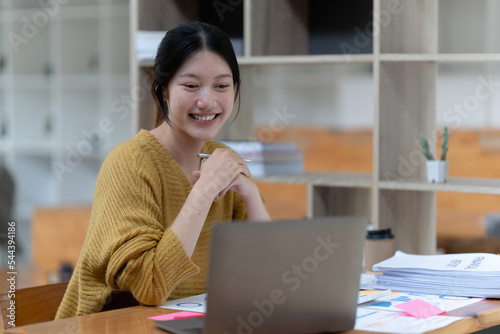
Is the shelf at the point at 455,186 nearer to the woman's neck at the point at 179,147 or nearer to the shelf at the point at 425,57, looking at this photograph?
the shelf at the point at 425,57

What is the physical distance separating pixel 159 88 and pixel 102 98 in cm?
357

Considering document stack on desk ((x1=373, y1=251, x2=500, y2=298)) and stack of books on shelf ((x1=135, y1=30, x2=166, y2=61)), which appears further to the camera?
stack of books on shelf ((x1=135, y1=30, x2=166, y2=61))

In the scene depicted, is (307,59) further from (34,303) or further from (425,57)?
(34,303)

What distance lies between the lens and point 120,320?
1278 mm

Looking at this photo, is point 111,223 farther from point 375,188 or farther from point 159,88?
point 375,188

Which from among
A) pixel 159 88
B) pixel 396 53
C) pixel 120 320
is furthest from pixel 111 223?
pixel 396 53

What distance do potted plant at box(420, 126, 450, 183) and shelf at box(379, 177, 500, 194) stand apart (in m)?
0.03

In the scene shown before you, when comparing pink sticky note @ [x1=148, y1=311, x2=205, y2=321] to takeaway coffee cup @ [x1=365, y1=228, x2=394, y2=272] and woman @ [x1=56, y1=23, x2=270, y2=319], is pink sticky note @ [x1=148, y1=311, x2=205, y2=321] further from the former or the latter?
takeaway coffee cup @ [x1=365, y1=228, x2=394, y2=272]

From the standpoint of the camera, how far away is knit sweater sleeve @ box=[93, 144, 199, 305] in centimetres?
143

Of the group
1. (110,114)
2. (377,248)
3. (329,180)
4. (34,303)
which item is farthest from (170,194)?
(110,114)

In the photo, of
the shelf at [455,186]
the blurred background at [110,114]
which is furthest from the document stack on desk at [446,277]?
the blurred background at [110,114]

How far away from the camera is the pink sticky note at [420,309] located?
131 centimetres

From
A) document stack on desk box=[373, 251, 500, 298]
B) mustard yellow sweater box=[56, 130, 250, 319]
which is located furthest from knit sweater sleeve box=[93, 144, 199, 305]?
document stack on desk box=[373, 251, 500, 298]

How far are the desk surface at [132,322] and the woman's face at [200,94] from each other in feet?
1.62
